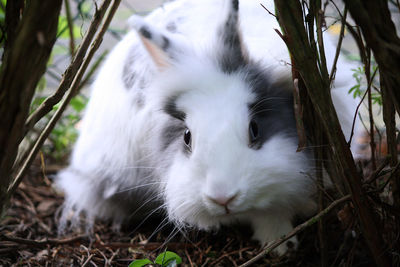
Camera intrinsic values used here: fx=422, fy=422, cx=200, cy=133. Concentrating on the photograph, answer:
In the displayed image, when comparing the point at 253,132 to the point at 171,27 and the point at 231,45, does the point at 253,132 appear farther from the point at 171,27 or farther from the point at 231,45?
the point at 171,27

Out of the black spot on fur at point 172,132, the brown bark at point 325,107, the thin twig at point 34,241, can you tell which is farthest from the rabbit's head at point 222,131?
the thin twig at point 34,241

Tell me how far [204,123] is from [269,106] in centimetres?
29

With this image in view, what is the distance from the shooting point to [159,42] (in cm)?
171

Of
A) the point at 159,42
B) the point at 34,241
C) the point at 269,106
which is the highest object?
the point at 159,42

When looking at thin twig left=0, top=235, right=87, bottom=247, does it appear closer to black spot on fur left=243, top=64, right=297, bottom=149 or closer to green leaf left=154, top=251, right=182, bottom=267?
green leaf left=154, top=251, right=182, bottom=267

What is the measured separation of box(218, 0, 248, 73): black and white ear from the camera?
1.68 metres

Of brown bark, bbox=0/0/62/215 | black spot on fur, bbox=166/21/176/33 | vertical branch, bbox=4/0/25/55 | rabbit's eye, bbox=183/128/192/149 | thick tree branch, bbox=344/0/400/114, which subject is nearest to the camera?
brown bark, bbox=0/0/62/215

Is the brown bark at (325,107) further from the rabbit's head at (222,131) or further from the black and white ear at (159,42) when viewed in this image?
the black and white ear at (159,42)

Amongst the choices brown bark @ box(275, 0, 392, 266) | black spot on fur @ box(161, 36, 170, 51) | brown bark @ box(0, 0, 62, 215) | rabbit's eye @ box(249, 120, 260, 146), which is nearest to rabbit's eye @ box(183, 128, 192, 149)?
rabbit's eye @ box(249, 120, 260, 146)

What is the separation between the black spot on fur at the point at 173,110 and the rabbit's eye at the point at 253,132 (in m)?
0.29

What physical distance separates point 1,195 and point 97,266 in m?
0.75

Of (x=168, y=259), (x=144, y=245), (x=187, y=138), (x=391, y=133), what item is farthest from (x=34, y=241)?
(x=391, y=133)

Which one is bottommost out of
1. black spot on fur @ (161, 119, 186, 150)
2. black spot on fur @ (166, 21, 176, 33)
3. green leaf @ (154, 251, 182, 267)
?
green leaf @ (154, 251, 182, 267)

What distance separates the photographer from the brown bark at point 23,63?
2.65 ft
